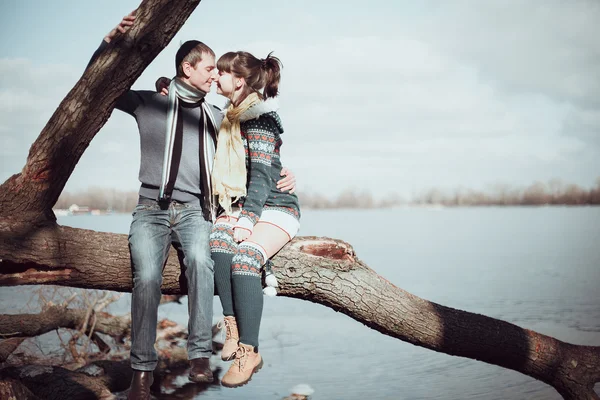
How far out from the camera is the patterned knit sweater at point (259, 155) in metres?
3.64

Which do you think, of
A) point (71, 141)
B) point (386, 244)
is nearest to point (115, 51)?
point (71, 141)

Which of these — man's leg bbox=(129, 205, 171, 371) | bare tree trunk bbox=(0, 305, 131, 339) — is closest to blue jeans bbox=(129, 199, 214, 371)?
man's leg bbox=(129, 205, 171, 371)

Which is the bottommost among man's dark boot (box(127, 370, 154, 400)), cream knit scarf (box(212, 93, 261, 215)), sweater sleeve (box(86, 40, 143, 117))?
man's dark boot (box(127, 370, 154, 400))

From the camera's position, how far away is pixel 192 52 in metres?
3.79

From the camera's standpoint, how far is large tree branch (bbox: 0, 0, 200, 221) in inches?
140

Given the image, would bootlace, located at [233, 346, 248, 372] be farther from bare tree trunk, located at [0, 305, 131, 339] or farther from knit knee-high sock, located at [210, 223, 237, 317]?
bare tree trunk, located at [0, 305, 131, 339]

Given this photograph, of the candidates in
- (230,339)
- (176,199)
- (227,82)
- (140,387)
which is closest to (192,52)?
(227,82)

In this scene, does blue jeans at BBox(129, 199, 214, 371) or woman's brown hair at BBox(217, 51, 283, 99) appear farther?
woman's brown hair at BBox(217, 51, 283, 99)

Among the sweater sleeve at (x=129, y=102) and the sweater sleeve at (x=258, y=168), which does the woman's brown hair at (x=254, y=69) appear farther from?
the sweater sleeve at (x=129, y=102)

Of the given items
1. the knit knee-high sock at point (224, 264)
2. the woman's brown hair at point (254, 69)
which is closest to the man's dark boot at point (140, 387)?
the knit knee-high sock at point (224, 264)

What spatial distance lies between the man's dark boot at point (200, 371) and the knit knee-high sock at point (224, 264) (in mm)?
301

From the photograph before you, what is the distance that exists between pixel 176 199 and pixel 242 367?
1.08 m

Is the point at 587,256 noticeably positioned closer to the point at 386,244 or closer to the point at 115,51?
the point at 386,244

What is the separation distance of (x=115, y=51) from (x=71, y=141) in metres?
0.64
